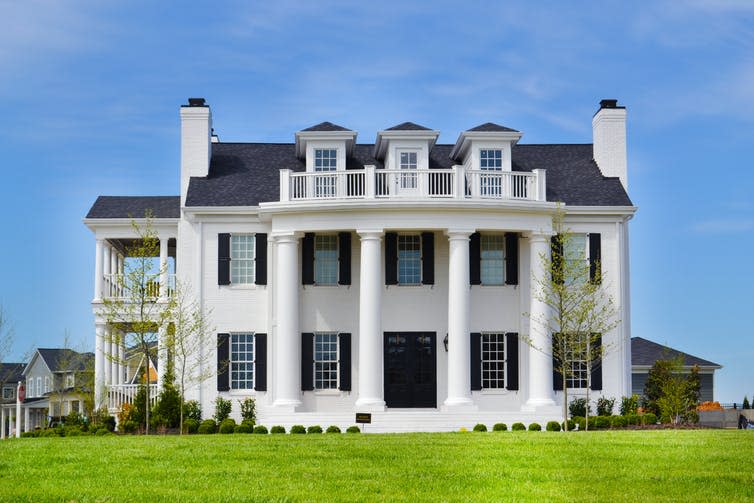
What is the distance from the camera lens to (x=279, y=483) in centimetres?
1928

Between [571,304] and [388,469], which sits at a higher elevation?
[571,304]

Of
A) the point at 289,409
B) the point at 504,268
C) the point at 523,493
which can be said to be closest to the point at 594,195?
the point at 504,268

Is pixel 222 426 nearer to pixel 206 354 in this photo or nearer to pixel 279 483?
pixel 206 354

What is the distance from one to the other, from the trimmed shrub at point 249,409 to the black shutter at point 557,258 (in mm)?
11909

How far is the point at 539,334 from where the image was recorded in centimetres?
4097

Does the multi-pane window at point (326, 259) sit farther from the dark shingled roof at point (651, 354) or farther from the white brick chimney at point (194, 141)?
the dark shingled roof at point (651, 354)

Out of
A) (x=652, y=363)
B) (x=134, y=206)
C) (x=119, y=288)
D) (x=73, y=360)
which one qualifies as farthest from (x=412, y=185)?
(x=73, y=360)

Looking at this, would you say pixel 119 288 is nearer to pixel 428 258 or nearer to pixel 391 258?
pixel 391 258

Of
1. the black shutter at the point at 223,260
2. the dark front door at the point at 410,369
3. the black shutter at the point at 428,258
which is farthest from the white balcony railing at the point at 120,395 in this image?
the black shutter at the point at 428,258

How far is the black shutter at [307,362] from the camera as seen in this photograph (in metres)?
41.5

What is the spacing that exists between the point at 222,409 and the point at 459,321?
31.6 feet

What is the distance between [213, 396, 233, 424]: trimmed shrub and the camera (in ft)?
136

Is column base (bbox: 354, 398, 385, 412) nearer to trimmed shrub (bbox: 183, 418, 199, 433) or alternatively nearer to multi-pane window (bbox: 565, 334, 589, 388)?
trimmed shrub (bbox: 183, 418, 199, 433)

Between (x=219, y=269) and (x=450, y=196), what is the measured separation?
9469 mm
